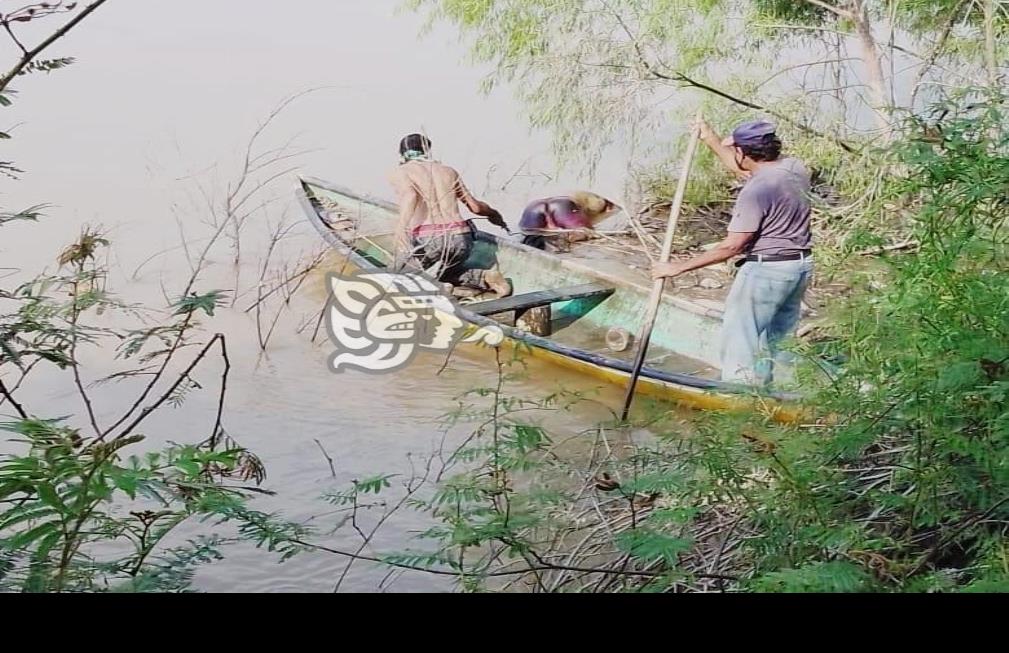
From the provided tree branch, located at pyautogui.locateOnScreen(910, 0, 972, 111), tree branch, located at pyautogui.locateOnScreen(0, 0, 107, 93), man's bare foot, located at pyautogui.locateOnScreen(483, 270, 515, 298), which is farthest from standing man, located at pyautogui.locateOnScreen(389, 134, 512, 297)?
tree branch, located at pyautogui.locateOnScreen(910, 0, 972, 111)

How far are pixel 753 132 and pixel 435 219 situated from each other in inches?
25.8

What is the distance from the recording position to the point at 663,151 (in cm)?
220

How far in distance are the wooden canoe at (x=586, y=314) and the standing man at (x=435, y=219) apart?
0.09 feet

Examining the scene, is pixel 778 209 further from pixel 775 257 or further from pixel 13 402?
pixel 13 402

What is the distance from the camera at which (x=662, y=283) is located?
7.23 feet

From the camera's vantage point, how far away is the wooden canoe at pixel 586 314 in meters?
2.12

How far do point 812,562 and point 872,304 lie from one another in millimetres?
491

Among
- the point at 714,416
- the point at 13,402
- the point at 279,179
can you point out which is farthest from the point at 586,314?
the point at 13,402

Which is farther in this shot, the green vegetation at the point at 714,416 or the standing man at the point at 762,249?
the standing man at the point at 762,249

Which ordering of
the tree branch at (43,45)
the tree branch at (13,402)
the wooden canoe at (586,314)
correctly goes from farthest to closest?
the wooden canoe at (586,314)
the tree branch at (13,402)
the tree branch at (43,45)

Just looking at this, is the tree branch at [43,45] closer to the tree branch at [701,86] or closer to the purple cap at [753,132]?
the tree branch at [701,86]

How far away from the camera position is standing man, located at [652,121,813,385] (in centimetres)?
213

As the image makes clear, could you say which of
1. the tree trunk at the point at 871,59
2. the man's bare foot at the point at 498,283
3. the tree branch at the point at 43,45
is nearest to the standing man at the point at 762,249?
the tree trunk at the point at 871,59
